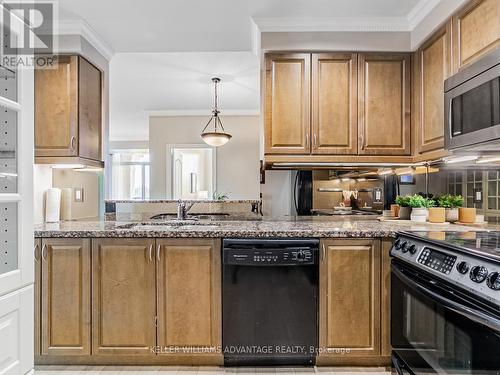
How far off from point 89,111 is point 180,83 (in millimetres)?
1755

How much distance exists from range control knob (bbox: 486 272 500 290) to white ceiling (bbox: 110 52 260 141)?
8.98ft

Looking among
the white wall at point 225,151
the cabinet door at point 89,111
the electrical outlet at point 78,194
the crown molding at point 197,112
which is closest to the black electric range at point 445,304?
the cabinet door at point 89,111

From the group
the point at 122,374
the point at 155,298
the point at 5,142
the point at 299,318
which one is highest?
the point at 5,142

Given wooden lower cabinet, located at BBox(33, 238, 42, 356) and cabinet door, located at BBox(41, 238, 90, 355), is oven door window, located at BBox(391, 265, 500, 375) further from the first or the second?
wooden lower cabinet, located at BBox(33, 238, 42, 356)

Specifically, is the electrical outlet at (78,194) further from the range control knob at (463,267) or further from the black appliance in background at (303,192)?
the range control knob at (463,267)

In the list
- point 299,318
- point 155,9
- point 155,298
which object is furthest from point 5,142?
point 299,318

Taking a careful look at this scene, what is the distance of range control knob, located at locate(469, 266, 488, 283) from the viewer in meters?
1.16

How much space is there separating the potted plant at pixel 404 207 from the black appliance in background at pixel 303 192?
2.35 feet

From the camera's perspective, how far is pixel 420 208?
95.2 inches

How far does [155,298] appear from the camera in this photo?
6.78 feet

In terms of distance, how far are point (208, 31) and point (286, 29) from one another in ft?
2.01

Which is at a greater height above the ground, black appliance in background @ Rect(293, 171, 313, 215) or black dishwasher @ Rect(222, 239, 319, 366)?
black appliance in background @ Rect(293, 171, 313, 215)

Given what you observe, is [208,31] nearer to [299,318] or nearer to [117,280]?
[117,280]

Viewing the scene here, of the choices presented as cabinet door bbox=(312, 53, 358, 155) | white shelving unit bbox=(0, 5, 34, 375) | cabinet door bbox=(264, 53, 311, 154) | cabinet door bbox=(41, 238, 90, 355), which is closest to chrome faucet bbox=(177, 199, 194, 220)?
cabinet door bbox=(41, 238, 90, 355)
